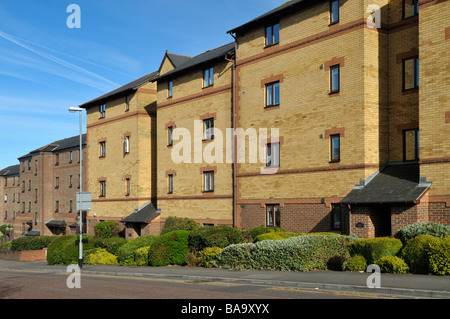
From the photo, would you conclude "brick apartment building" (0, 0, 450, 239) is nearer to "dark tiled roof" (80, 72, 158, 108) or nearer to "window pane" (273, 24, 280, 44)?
"window pane" (273, 24, 280, 44)

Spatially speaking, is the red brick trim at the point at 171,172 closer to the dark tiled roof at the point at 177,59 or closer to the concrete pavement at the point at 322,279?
the dark tiled roof at the point at 177,59

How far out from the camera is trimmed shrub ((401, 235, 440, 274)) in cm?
1579

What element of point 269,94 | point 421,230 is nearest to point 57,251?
point 269,94

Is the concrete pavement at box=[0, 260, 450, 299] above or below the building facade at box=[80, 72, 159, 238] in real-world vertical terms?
below

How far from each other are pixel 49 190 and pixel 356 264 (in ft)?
178

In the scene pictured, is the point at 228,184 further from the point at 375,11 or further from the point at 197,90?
the point at 375,11

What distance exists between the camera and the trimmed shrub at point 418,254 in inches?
622

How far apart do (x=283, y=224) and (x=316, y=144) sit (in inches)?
184

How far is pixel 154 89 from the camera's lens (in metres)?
41.5

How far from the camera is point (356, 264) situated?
56.7 ft

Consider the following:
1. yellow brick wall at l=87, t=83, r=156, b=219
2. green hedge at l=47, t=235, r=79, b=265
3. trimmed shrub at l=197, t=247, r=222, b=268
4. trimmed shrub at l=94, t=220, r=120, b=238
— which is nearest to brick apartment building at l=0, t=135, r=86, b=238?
yellow brick wall at l=87, t=83, r=156, b=219

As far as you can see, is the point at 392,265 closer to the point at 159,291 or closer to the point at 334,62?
the point at 159,291

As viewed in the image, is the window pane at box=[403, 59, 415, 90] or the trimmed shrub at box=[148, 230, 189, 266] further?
the trimmed shrub at box=[148, 230, 189, 266]

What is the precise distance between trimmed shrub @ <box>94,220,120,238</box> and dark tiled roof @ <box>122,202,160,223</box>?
2121mm
